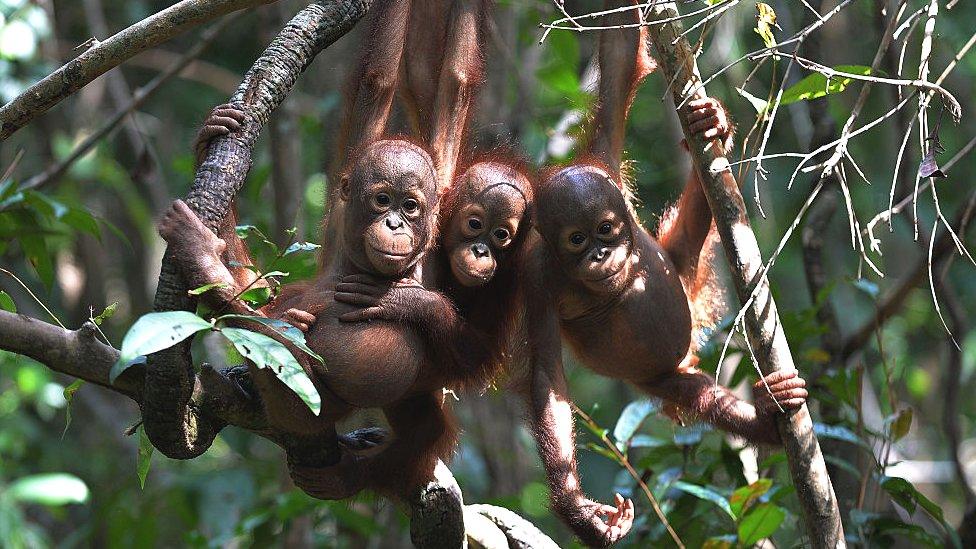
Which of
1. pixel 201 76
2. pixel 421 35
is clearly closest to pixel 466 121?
pixel 421 35

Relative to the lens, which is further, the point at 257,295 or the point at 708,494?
the point at 708,494

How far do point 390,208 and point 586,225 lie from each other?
64cm

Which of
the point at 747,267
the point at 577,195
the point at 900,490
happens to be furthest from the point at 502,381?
the point at 900,490

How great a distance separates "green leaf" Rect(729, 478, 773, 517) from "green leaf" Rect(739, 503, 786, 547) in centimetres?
4

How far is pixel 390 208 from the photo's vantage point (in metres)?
2.77

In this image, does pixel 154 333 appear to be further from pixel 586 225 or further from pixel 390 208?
pixel 586 225

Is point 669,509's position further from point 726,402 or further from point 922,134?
point 922,134

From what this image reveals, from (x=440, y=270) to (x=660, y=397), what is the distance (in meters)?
1.00

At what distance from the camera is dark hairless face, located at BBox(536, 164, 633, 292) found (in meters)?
3.09

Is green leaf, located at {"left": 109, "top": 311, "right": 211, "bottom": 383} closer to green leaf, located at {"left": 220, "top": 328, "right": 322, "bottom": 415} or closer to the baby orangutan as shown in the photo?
green leaf, located at {"left": 220, "top": 328, "right": 322, "bottom": 415}

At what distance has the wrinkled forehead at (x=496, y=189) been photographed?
295 cm

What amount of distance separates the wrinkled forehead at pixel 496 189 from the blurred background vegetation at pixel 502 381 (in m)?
0.38

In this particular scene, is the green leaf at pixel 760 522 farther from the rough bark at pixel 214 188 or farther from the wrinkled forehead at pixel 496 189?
the rough bark at pixel 214 188

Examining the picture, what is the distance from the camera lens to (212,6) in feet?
7.11
